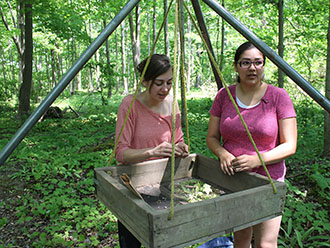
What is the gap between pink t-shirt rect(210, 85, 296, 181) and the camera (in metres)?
1.77

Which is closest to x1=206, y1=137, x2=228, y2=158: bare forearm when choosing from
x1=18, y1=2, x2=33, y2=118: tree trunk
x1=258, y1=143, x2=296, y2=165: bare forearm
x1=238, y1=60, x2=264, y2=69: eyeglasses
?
x1=258, y1=143, x2=296, y2=165: bare forearm

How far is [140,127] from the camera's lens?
6.30ft

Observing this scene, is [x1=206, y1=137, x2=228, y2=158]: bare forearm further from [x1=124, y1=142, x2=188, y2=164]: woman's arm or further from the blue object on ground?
the blue object on ground

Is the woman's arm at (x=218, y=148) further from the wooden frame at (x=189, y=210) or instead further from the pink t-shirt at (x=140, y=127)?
the pink t-shirt at (x=140, y=127)

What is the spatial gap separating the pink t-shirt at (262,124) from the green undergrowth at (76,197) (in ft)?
5.47

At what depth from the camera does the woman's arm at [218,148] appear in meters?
1.82

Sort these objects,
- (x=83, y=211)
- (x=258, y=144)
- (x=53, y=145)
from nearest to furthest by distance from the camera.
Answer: (x=258, y=144), (x=83, y=211), (x=53, y=145)

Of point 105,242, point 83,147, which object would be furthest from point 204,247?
point 83,147

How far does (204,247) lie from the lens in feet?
9.07

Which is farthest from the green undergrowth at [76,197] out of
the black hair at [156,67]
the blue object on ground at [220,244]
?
the black hair at [156,67]

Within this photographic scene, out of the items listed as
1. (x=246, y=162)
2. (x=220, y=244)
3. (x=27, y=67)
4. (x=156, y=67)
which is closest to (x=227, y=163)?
(x=246, y=162)

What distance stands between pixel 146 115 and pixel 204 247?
161cm

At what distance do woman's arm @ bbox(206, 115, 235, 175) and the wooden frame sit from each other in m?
0.09

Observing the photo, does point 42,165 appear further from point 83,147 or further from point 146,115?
point 146,115
